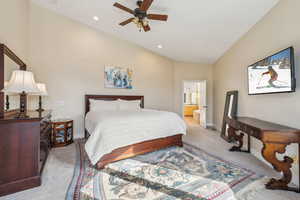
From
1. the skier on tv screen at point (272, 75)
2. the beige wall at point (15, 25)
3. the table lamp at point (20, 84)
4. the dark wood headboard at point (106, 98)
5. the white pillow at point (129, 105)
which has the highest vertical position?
the beige wall at point (15, 25)

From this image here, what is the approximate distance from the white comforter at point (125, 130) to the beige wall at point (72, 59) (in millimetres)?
1801

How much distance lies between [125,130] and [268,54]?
306 centimetres

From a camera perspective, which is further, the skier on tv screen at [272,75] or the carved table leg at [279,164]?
the skier on tv screen at [272,75]

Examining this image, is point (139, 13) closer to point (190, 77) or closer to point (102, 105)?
point (102, 105)

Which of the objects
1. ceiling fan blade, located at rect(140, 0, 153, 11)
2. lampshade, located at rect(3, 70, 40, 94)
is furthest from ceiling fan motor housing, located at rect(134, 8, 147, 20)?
lampshade, located at rect(3, 70, 40, 94)

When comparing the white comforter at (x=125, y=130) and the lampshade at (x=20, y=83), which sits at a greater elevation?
the lampshade at (x=20, y=83)

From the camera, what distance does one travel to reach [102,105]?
4188mm

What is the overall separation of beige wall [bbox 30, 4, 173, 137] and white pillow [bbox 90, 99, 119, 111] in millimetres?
412

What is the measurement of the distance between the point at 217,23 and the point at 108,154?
361 cm

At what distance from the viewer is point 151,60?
559 centimetres

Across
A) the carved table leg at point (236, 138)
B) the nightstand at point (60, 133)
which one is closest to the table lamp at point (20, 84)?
the nightstand at point (60, 133)

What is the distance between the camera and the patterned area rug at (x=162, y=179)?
5.74 feet

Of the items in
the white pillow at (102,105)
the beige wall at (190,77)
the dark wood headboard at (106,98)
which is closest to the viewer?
the white pillow at (102,105)

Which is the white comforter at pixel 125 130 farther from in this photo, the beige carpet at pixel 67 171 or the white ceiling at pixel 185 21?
the white ceiling at pixel 185 21
